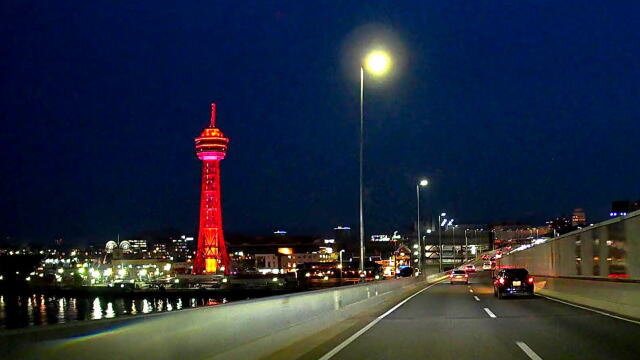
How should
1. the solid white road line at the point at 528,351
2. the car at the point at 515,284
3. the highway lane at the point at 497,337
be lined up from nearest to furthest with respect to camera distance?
the solid white road line at the point at 528,351 → the highway lane at the point at 497,337 → the car at the point at 515,284

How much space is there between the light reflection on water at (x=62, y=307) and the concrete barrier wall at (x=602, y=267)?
15184 mm

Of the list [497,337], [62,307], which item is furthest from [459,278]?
[497,337]

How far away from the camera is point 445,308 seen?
28266 millimetres

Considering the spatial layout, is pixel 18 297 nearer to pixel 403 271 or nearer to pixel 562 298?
pixel 403 271

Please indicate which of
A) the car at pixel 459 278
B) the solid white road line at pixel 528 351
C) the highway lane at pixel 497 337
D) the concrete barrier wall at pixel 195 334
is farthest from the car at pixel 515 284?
the car at pixel 459 278

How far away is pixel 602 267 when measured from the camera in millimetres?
32844

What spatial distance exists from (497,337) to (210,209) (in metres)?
139

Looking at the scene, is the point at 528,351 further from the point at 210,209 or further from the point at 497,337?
the point at 210,209

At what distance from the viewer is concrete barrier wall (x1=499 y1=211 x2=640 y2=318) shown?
24969mm

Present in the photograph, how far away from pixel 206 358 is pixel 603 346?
845 cm

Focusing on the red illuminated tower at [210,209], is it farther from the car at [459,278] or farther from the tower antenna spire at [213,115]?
the car at [459,278]

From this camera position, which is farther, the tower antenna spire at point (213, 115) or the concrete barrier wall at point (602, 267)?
the tower antenna spire at point (213, 115)

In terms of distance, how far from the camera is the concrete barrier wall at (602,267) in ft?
81.9

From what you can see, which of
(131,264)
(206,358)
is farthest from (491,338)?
(131,264)
